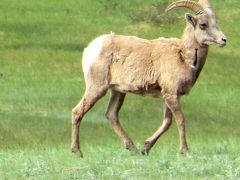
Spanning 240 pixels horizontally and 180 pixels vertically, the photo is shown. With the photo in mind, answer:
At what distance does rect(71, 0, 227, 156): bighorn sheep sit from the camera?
14.6 meters

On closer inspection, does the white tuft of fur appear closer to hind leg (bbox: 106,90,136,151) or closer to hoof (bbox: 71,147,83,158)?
hind leg (bbox: 106,90,136,151)

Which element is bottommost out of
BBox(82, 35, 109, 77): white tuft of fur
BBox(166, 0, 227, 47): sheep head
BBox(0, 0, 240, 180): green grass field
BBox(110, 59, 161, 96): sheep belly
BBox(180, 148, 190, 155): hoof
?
BBox(0, 0, 240, 180): green grass field

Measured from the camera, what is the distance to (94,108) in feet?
84.6

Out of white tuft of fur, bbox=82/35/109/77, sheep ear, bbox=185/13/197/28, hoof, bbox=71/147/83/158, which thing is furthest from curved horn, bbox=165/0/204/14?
hoof, bbox=71/147/83/158

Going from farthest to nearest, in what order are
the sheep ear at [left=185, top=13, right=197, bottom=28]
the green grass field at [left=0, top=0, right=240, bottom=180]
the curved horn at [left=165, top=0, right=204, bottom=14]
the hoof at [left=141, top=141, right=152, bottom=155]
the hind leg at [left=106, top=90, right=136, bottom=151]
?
the hind leg at [left=106, top=90, right=136, bottom=151]
the curved horn at [left=165, top=0, right=204, bottom=14]
the sheep ear at [left=185, top=13, right=197, bottom=28]
the hoof at [left=141, top=141, right=152, bottom=155]
the green grass field at [left=0, top=0, right=240, bottom=180]

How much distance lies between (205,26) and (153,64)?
37.1 inches

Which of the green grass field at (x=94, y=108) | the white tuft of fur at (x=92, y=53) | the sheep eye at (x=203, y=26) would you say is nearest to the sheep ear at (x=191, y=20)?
the sheep eye at (x=203, y=26)

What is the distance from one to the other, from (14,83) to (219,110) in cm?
683

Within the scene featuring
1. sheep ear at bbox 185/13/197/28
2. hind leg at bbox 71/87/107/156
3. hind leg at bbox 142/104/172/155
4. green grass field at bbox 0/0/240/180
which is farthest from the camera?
hind leg at bbox 71/87/107/156

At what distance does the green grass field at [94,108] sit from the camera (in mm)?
11805

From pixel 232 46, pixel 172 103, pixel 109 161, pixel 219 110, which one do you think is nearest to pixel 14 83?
pixel 219 110

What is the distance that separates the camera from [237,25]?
44500 mm

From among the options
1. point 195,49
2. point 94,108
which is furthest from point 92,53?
point 94,108

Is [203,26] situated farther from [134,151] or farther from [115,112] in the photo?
[134,151]
